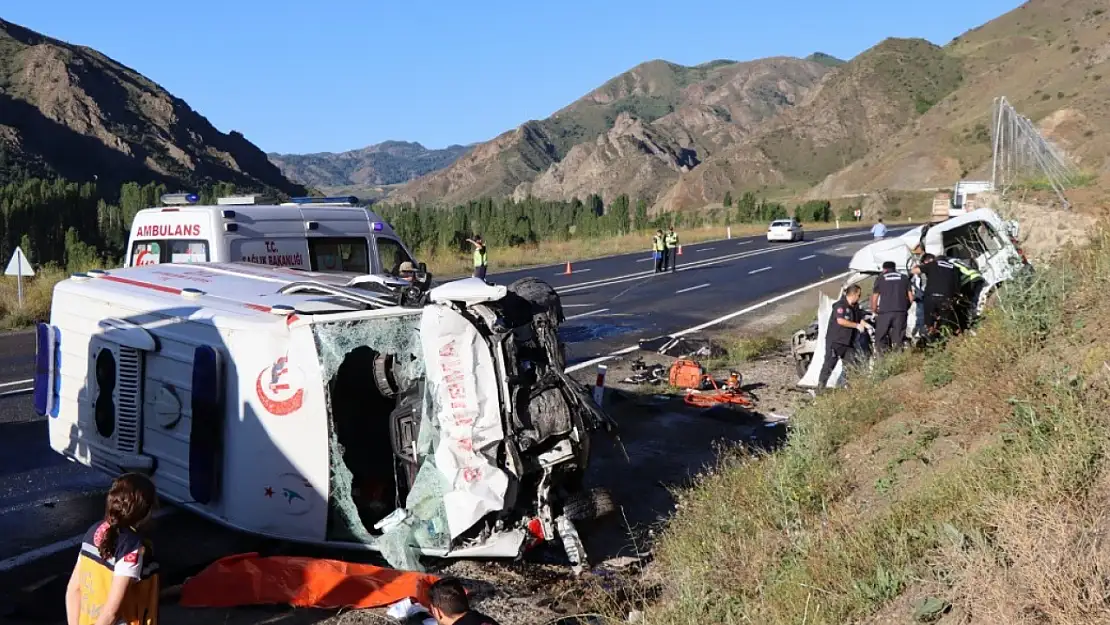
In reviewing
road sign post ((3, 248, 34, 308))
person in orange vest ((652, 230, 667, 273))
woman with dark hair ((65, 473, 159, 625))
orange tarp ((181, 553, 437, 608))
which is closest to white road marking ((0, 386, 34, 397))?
orange tarp ((181, 553, 437, 608))

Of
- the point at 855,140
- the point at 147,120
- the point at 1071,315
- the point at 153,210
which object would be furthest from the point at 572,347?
the point at 855,140

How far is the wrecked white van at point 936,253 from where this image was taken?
38.7 feet

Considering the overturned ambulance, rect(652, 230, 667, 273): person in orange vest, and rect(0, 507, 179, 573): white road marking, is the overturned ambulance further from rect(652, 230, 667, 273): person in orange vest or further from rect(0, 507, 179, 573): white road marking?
rect(652, 230, 667, 273): person in orange vest

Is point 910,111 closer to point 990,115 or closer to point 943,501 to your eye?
point 990,115

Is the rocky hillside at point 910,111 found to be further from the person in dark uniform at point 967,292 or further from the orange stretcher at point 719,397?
the orange stretcher at point 719,397

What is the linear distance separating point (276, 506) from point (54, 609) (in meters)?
1.35

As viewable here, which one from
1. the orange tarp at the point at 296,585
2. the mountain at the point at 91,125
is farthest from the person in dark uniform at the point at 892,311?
the mountain at the point at 91,125

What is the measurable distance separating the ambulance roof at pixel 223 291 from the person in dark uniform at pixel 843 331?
554cm

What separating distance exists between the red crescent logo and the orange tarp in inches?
36.7

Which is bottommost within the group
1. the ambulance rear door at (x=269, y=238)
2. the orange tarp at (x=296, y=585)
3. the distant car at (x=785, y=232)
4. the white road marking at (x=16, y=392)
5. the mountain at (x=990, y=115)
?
the orange tarp at (x=296, y=585)

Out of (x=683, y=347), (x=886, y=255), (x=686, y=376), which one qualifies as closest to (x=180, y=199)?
(x=686, y=376)

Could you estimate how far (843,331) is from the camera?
1098 centimetres

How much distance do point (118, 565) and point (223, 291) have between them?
12.6 ft

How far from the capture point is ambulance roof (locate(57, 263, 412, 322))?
6.52m
